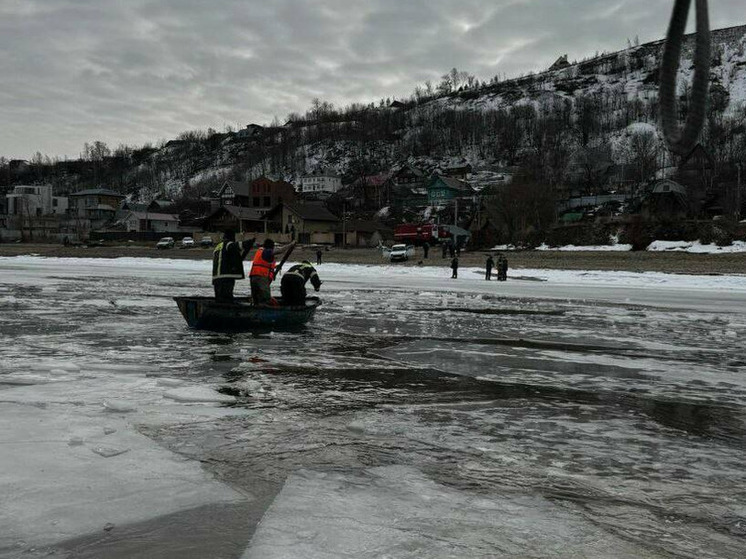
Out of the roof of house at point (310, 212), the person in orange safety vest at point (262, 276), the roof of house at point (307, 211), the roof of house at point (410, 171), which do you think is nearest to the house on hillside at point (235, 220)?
the roof of house at point (307, 211)

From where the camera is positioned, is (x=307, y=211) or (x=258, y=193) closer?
(x=307, y=211)

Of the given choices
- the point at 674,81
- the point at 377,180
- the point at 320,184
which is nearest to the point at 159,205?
the point at 320,184

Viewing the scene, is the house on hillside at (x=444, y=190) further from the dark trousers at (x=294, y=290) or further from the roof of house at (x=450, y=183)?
the dark trousers at (x=294, y=290)

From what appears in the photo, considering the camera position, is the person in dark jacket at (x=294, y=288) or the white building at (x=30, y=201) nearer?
the person in dark jacket at (x=294, y=288)

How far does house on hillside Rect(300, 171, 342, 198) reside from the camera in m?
127

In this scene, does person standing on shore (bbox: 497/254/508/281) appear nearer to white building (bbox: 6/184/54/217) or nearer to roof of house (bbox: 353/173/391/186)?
roof of house (bbox: 353/173/391/186)

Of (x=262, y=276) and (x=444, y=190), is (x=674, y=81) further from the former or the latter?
(x=444, y=190)

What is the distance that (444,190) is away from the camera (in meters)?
96.6

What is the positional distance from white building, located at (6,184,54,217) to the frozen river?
11878 centimetres

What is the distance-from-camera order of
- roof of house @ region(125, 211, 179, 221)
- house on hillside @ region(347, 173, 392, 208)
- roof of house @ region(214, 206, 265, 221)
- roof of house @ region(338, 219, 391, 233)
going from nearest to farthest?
roof of house @ region(338, 219, 391, 233) → roof of house @ region(214, 206, 265, 221) → roof of house @ region(125, 211, 179, 221) → house on hillside @ region(347, 173, 392, 208)

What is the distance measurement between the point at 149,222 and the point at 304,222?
111 ft

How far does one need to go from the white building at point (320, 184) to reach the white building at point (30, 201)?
171 ft

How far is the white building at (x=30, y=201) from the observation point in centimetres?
11250

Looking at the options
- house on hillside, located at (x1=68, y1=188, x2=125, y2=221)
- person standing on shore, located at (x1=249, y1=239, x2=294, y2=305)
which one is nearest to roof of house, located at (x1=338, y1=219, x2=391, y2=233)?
person standing on shore, located at (x1=249, y1=239, x2=294, y2=305)
